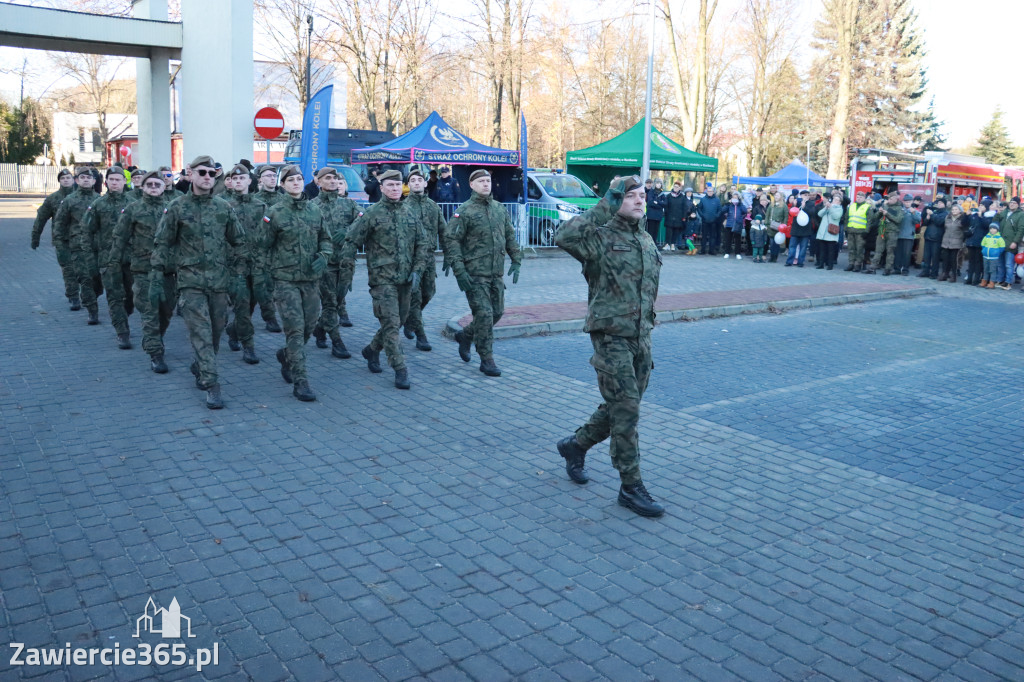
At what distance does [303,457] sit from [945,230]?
17637 millimetres

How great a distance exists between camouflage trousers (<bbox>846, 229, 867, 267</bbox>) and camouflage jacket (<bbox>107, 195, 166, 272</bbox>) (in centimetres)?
1640

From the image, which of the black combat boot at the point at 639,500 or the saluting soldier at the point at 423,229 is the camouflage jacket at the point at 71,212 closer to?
the saluting soldier at the point at 423,229

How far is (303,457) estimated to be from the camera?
6.18 metres

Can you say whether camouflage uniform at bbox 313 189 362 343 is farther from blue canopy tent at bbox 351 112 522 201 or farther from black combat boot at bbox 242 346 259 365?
blue canopy tent at bbox 351 112 522 201

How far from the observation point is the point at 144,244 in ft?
29.8

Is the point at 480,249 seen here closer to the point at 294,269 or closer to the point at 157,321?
the point at 294,269

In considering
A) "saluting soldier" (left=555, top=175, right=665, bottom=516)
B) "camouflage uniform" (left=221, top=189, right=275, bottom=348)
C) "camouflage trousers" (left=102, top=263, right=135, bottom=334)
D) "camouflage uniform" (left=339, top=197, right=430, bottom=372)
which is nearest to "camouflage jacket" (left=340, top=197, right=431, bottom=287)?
"camouflage uniform" (left=339, top=197, right=430, bottom=372)

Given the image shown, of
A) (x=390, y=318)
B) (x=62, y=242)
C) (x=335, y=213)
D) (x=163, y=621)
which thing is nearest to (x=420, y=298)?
(x=390, y=318)

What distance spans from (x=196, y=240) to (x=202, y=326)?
0.74m

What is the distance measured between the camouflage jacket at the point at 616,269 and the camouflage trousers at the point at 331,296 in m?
4.78

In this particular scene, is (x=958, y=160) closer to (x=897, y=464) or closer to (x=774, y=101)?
(x=897, y=464)

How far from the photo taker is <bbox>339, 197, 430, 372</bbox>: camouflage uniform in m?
8.20

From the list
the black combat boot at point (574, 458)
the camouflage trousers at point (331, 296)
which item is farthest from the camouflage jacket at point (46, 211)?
the black combat boot at point (574, 458)

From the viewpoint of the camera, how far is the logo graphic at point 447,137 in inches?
813
